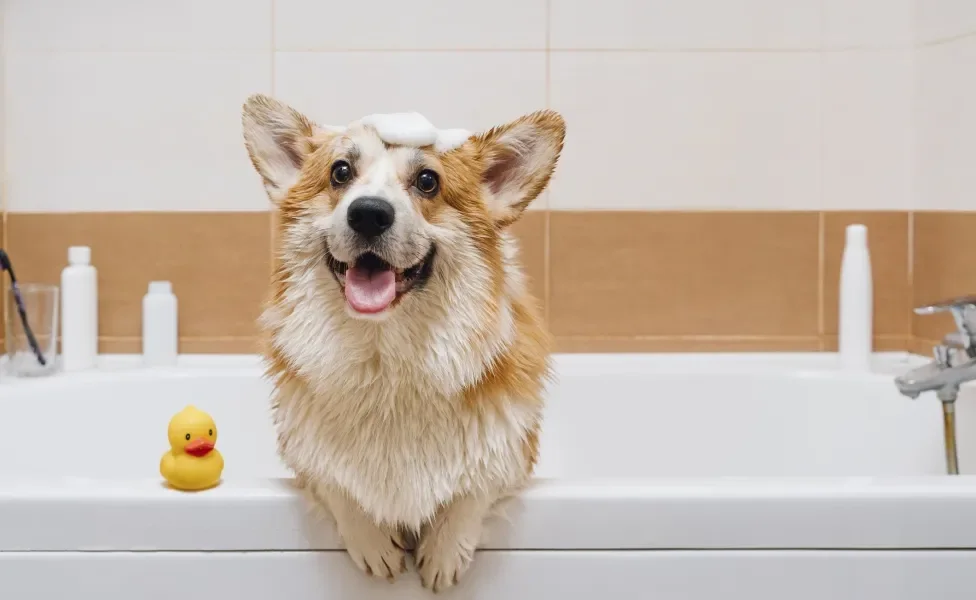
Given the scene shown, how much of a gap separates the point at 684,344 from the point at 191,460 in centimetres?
123

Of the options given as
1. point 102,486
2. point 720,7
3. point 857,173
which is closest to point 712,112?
point 720,7

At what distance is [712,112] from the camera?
1.87 metres

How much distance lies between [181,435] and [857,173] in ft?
5.00

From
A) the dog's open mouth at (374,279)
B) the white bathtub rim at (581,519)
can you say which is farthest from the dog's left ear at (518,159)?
the white bathtub rim at (581,519)

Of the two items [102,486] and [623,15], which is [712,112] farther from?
[102,486]

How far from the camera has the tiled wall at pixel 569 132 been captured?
1845 millimetres

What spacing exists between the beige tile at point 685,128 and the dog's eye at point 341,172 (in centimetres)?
100

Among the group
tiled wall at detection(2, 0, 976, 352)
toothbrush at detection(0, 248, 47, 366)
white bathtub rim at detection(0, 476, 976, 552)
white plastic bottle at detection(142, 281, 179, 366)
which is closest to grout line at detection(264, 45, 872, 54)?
tiled wall at detection(2, 0, 976, 352)

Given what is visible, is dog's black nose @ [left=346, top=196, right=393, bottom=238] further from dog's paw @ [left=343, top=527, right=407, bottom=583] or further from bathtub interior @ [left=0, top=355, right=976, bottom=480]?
bathtub interior @ [left=0, top=355, right=976, bottom=480]

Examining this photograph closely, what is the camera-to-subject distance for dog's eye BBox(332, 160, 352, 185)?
0.92 meters

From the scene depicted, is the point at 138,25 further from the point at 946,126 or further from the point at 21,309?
the point at 946,126

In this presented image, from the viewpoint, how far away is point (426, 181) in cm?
92

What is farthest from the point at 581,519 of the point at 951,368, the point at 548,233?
the point at 548,233

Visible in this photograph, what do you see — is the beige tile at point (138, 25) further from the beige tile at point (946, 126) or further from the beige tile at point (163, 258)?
the beige tile at point (946, 126)
